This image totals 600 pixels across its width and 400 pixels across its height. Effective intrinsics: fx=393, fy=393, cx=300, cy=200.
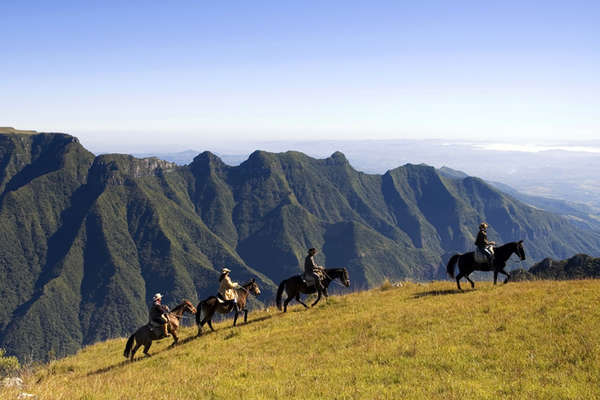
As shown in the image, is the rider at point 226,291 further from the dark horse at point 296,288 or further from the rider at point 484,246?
the rider at point 484,246

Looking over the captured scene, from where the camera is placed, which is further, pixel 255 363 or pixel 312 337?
pixel 312 337

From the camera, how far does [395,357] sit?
488 inches

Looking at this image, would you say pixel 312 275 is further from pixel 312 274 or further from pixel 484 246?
pixel 484 246

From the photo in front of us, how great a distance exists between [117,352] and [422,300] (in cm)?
1702

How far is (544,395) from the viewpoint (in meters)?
8.91

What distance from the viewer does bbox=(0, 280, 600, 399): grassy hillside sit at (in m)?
10.0

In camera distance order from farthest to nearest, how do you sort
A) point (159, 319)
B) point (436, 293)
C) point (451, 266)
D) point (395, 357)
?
1. point (451, 266)
2. point (436, 293)
3. point (159, 319)
4. point (395, 357)

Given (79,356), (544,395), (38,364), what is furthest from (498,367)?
(38,364)

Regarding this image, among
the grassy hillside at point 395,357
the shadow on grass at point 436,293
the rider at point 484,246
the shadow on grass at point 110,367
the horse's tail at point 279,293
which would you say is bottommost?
the shadow on grass at point 110,367

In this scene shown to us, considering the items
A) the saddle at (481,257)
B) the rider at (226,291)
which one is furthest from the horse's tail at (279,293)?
the saddle at (481,257)

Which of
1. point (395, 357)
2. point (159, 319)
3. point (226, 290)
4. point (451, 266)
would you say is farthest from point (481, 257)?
point (159, 319)

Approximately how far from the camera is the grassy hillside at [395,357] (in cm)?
1004

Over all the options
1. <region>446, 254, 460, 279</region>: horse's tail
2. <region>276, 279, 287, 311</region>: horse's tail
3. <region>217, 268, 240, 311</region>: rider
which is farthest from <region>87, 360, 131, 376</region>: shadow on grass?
<region>446, 254, 460, 279</region>: horse's tail

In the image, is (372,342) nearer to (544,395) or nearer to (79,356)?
(544,395)
